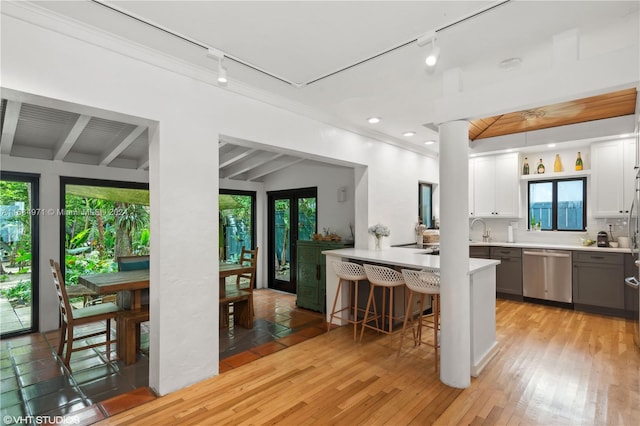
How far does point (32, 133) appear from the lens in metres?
3.83

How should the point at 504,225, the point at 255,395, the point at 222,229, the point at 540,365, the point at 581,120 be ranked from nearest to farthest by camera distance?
1. the point at 255,395
2. the point at 540,365
3. the point at 581,120
4. the point at 504,225
5. the point at 222,229

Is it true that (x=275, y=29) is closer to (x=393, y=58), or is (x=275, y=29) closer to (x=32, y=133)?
(x=393, y=58)

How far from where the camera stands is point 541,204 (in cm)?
587

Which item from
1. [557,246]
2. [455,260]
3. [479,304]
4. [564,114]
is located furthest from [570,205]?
[455,260]

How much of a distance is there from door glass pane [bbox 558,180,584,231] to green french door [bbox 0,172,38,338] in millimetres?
7850

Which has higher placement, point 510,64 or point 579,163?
point 510,64

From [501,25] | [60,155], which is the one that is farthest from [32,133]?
[501,25]

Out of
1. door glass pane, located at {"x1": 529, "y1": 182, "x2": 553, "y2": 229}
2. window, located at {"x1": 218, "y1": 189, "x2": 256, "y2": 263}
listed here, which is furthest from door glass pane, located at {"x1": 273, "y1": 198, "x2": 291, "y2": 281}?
door glass pane, located at {"x1": 529, "y1": 182, "x2": 553, "y2": 229}

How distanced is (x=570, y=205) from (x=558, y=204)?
0.17 m

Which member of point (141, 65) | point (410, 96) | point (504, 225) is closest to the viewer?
point (141, 65)

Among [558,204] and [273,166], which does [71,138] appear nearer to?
[273,166]

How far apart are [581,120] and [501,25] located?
3.58 metres

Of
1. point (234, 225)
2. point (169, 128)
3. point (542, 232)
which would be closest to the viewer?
point (169, 128)

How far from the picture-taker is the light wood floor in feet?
7.73
